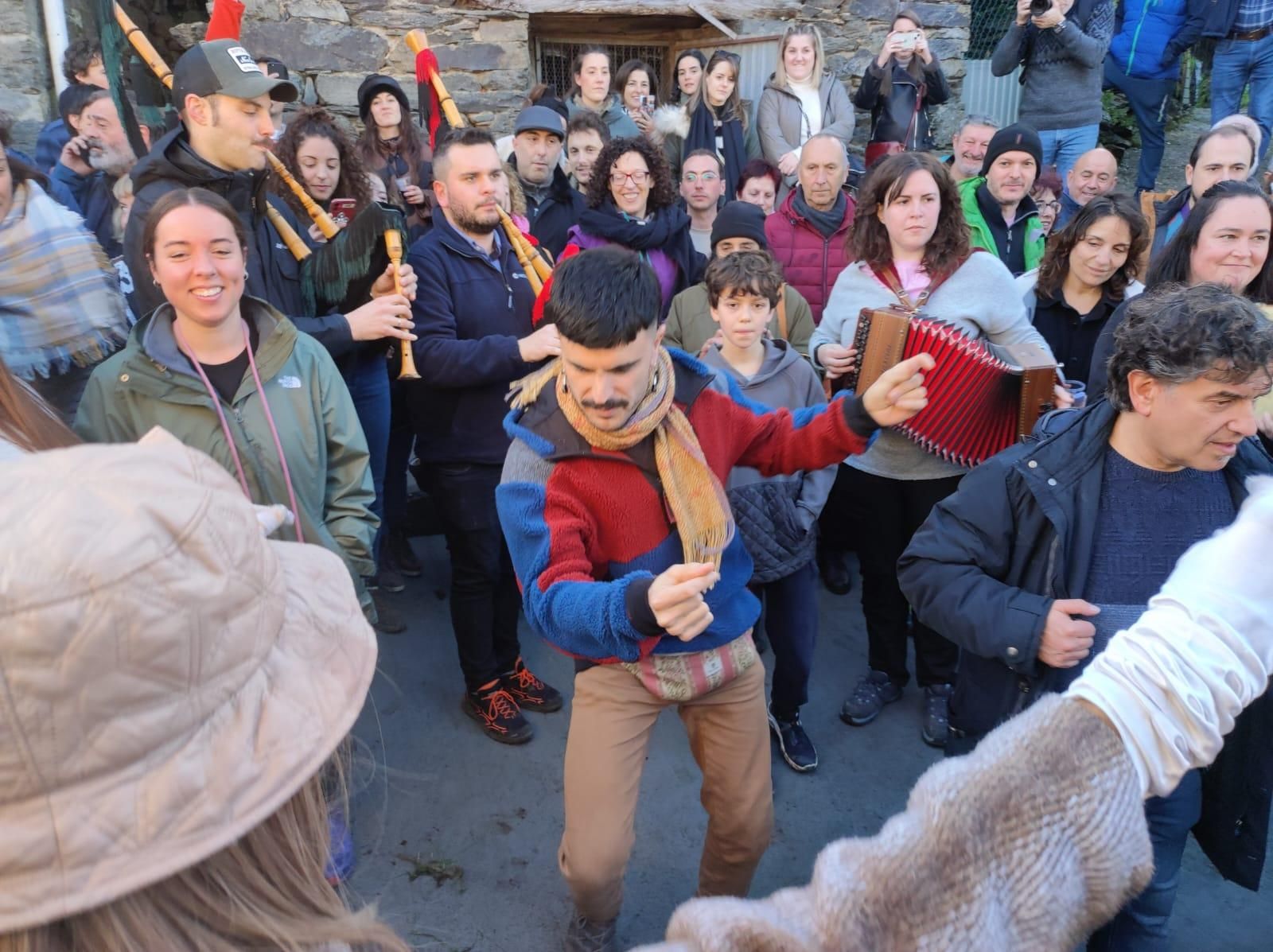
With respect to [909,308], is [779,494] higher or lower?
lower

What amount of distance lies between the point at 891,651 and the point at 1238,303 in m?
2.20

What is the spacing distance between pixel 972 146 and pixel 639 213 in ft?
→ 10.1

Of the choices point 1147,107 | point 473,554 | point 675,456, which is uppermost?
point 1147,107

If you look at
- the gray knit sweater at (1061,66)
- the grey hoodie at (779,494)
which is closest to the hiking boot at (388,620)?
the grey hoodie at (779,494)

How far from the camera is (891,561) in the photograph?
12.6 feet

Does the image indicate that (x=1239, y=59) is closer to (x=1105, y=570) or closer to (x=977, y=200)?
(x=977, y=200)

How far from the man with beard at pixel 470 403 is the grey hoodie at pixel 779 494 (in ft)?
3.01

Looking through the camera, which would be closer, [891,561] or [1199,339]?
[1199,339]

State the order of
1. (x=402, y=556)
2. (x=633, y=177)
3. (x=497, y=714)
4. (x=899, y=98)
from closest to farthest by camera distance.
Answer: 1. (x=497, y=714)
2. (x=633, y=177)
3. (x=402, y=556)
4. (x=899, y=98)

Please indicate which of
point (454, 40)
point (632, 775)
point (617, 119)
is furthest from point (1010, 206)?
point (454, 40)

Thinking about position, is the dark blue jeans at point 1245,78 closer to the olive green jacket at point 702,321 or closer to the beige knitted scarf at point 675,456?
the olive green jacket at point 702,321

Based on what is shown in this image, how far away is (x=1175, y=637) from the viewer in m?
1.07

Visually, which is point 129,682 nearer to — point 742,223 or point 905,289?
point 905,289

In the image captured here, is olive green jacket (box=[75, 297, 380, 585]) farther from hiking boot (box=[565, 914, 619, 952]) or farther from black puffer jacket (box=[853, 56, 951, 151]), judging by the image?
black puffer jacket (box=[853, 56, 951, 151])
